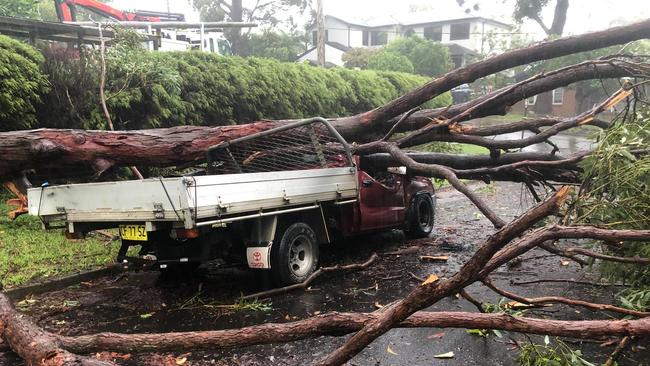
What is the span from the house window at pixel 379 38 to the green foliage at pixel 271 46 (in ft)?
52.4

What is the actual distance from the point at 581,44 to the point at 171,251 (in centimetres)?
502

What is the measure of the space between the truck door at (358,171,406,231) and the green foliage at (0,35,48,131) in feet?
16.7

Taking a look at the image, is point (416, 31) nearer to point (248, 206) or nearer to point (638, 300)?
point (248, 206)

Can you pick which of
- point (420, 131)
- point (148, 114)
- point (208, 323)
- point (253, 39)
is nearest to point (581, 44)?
point (420, 131)

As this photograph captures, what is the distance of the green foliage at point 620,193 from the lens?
13.3 feet

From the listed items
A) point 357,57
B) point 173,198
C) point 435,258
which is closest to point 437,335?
point 173,198

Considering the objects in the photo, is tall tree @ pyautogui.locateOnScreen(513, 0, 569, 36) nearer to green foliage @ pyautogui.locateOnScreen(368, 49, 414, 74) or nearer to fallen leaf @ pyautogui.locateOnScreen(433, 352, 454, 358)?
green foliage @ pyautogui.locateOnScreen(368, 49, 414, 74)

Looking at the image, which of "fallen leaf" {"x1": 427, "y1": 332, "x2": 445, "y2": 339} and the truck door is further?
the truck door

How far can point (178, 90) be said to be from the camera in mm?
9711

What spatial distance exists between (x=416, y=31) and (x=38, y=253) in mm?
48731

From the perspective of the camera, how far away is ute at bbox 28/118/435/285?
4.69 m

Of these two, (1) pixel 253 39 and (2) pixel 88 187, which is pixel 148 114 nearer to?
(2) pixel 88 187

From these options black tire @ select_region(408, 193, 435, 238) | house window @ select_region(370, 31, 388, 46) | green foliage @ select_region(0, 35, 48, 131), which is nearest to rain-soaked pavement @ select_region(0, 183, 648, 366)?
black tire @ select_region(408, 193, 435, 238)

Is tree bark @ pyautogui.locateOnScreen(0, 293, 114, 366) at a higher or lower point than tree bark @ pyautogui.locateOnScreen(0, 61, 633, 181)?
lower
